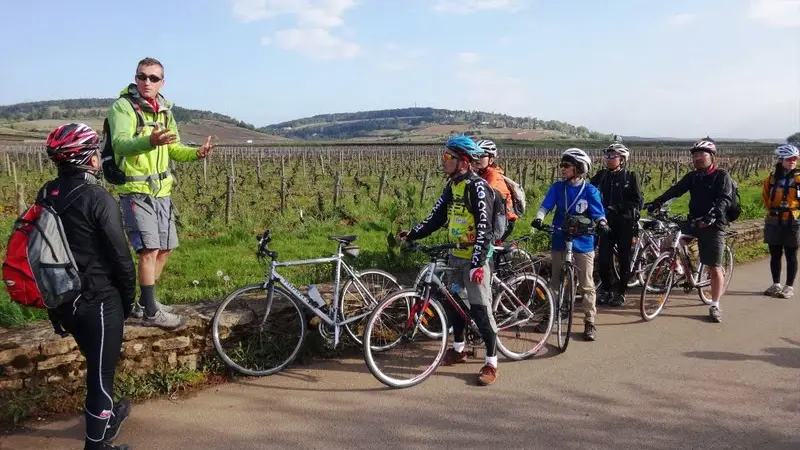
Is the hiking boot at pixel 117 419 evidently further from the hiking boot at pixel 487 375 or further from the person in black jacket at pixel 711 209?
the person in black jacket at pixel 711 209

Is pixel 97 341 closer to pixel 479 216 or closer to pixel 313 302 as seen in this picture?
pixel 313 302

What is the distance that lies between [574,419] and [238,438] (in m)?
2.24

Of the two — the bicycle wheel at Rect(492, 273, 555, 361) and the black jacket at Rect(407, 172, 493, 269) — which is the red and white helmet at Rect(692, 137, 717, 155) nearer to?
the bicycle wheel at Rect(492, 273, 555, 361)

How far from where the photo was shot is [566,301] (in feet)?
18.6

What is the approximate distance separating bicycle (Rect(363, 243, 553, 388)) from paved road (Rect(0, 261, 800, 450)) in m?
0.16

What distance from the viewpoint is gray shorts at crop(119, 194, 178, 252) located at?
162 inches

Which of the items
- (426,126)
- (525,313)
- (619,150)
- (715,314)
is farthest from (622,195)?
(426,126)

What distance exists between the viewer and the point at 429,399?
4.27 m

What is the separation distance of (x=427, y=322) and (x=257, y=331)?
1593mm

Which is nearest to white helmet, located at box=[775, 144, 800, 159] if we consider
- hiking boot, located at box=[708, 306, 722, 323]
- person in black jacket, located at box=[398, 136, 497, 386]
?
hiking boot, located at box=[708, 306, 722, 323]

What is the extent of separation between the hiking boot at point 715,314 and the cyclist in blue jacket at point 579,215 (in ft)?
5.15

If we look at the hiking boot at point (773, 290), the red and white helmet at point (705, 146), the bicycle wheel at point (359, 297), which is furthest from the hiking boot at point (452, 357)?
the hiking boot at point (773, 290)

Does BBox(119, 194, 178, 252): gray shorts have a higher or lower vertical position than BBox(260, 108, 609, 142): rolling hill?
lower

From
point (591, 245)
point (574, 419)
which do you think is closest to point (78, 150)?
point (574, 419)
